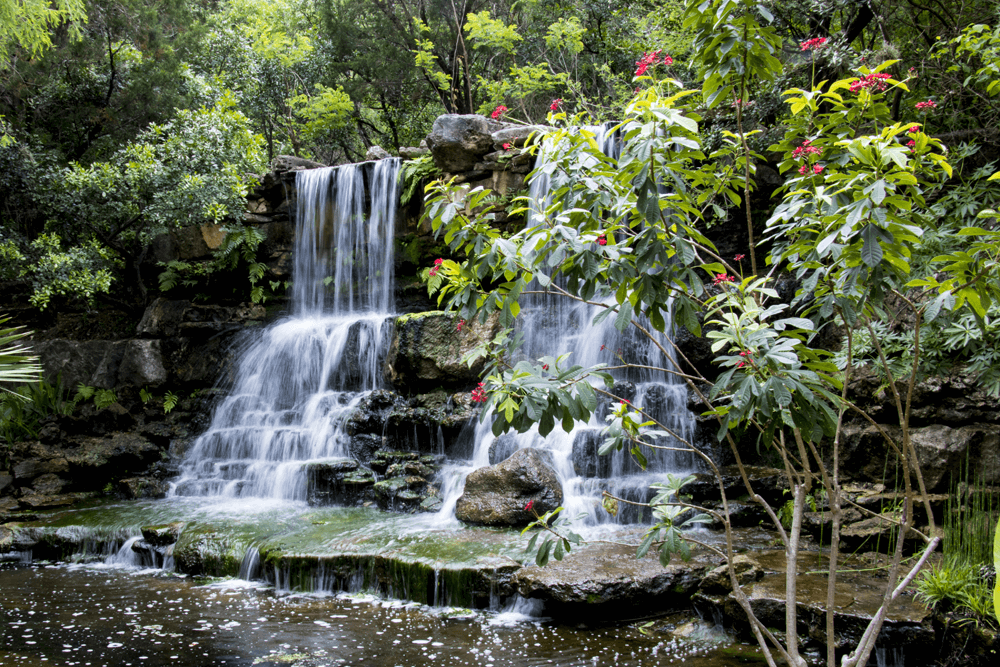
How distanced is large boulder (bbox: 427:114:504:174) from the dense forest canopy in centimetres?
188

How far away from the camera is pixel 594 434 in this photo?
323 inches

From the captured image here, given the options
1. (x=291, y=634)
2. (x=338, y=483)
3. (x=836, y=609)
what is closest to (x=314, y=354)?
(x=338, y=483)

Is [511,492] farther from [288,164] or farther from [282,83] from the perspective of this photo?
[282,83]

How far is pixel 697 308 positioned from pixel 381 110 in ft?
57.0

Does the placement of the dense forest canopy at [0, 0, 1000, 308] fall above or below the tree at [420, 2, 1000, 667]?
above

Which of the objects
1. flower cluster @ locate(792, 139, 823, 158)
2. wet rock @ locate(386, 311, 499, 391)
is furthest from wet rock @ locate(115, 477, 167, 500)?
flower cluster @ locate(792, 139, 823, 158)

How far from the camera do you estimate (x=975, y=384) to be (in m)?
6.36

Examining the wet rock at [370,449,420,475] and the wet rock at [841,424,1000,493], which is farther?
the wet rock at [370,449,420,475]

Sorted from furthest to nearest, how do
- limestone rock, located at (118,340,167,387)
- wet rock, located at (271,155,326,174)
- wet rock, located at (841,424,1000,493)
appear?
wet rock, located at (271,155,326,174) < limestone rock, located at (118,340,167,387) < wet rock, located at (841,424,1000,493)

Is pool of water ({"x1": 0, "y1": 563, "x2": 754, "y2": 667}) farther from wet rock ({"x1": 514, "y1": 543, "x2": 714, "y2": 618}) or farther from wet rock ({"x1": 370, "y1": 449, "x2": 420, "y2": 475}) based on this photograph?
wet rock ({"x1": 370, "y1": 449, "x2": 420, "y2": 475})

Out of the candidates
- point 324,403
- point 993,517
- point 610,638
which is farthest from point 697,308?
point 324,403

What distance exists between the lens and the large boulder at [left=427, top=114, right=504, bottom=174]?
11703mm

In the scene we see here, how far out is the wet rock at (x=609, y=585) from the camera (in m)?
5.07

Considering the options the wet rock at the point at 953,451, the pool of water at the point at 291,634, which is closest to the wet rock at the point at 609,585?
the pool of water at the point at 291,634
